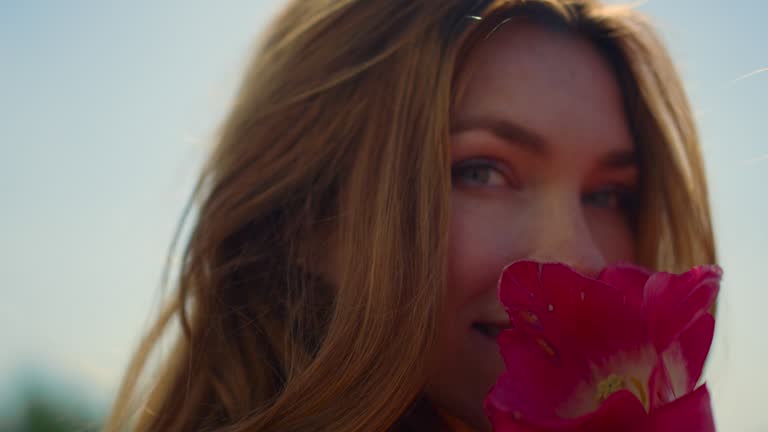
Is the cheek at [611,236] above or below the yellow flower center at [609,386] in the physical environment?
below

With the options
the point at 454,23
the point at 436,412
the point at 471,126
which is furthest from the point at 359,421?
the point at 454,23

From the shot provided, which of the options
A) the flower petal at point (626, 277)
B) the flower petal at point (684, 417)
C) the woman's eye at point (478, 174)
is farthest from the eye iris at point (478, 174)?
the flower petal at point (684, 417)

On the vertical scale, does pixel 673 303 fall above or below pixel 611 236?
above

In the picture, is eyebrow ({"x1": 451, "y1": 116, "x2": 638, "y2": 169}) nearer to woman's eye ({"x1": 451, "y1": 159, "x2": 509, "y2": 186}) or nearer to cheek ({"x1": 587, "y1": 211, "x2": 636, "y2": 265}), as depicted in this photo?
woman's eye ({"x1": 451, "y1": 159, "x2": 509, "y2": 186})

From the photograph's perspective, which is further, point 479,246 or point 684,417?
point 479,246

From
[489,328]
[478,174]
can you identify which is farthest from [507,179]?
[489,328]

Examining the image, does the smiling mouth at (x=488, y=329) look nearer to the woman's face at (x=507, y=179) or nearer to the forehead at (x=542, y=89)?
the woman's face at (x=507, y=179)

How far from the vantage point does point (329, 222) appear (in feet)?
5.22

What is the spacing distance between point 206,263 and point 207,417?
1.01 feet

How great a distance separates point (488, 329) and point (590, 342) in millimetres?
502

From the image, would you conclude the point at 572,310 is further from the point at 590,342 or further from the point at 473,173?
the point at 473,173

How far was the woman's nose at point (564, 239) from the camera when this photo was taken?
1.48 m

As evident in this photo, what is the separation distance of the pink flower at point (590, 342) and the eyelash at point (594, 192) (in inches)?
22.5

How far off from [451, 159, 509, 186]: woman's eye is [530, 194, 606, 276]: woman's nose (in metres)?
0.11
